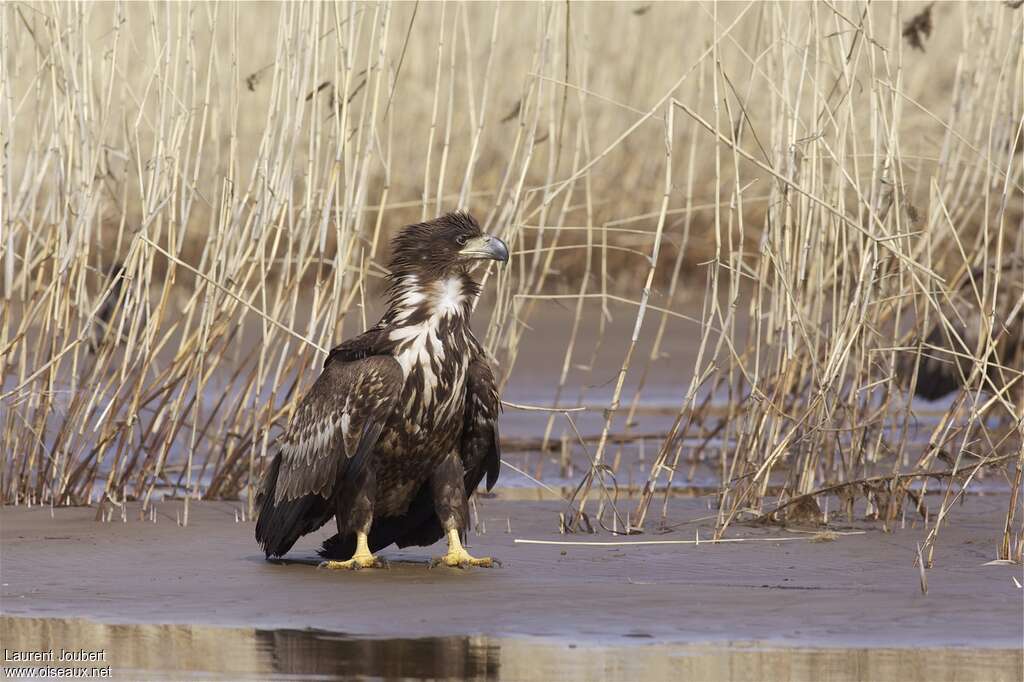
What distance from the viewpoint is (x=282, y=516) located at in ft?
18.2

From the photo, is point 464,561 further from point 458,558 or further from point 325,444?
point 325,444

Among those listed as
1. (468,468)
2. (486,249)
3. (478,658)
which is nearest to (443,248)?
(486,249)

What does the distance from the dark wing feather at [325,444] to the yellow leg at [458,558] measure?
1.26ft

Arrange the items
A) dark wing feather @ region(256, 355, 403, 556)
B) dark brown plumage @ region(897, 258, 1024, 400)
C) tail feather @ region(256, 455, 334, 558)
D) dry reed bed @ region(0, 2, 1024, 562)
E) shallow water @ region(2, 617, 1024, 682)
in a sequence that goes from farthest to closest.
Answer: dark brown plumage @ region(897, 258, 1024, 400) < dry reed bed @ region(0, 2, 1024, 562) < tail feather @ region(256, 455, 334, 558) < dark wing feather @ region(256, 355, 403, 556) < shallow water @ region(2, 617, 1024, 682)

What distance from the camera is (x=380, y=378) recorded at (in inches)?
213

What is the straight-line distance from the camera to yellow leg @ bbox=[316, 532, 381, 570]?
18.0 feet

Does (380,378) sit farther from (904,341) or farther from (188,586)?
(904,341)

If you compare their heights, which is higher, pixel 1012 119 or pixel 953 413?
pixel 1012 119

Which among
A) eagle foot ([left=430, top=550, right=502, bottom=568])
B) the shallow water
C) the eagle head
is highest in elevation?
the eagle head

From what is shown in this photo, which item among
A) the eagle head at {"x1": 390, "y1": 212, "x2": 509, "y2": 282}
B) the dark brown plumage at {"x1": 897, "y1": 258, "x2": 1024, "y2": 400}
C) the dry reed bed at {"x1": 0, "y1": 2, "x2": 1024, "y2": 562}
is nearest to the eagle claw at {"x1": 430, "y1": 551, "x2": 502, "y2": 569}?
the dry reed bed at {"x1": 0, "y1": 2, "x2": 1024, "y2": 562}

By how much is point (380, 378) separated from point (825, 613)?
1571 millimetres

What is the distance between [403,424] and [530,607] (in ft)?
2.86

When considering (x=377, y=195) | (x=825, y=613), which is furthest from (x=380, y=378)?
(x=377, y=195)

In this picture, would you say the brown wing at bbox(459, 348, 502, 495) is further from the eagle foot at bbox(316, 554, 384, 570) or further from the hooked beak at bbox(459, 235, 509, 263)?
the eagle foot at bbox(316, 554, 384, 570)
